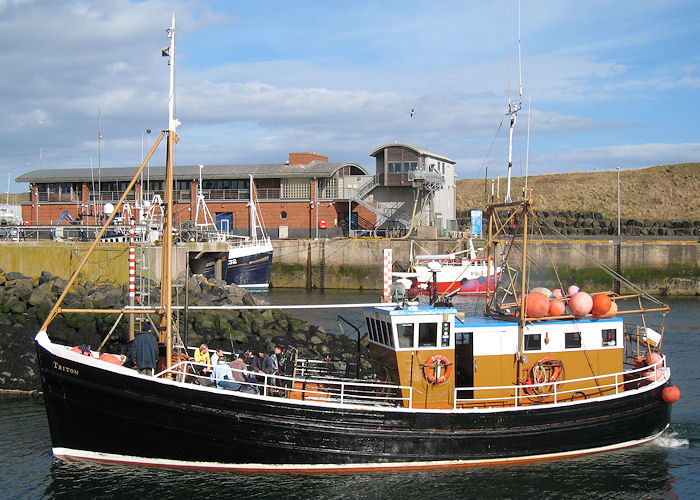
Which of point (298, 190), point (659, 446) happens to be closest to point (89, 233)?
point (298, 190)

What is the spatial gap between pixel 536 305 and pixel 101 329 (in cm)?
1527

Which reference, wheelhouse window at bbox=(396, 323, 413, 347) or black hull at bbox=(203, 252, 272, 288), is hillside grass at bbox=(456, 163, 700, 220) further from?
wheelhouse window at bbox=(396, 323, 413, 347)

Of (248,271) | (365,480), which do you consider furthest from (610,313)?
(248,271)

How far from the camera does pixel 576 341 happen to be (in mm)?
17156

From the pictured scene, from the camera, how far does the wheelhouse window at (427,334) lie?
15977 millimetres

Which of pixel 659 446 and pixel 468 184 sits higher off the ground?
pixel 468 184

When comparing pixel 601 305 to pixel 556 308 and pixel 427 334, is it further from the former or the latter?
pixel 427 334

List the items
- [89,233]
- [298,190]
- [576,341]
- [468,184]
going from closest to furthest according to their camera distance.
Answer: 1. [576,341]
2. [89,233]
3. [298,190]
4. [468,184]

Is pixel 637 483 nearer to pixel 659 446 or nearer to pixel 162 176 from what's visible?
pixel 659 446

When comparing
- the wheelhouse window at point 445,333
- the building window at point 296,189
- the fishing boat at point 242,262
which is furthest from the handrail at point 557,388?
the building window at point 296,189

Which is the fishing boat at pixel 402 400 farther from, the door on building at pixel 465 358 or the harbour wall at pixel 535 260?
the harbour wall at pixel 535 260

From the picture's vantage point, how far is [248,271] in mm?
46812

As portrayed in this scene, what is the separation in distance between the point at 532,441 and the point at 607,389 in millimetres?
2733

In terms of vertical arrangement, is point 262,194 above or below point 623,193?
below
